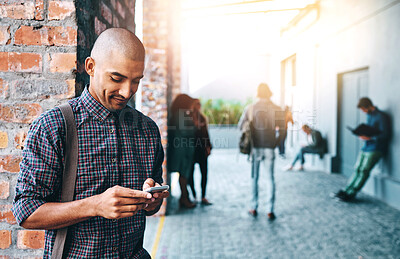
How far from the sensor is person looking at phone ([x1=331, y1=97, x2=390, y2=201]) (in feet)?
18.4

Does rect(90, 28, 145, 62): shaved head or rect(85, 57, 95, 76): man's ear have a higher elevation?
rect(90, 28, 145, 62): shaved head

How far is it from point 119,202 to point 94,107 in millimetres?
382

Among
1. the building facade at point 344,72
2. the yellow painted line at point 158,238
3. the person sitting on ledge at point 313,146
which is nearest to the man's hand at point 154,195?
the yellow painted line at point 158,238

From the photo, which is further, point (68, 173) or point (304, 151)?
point (304, 151)

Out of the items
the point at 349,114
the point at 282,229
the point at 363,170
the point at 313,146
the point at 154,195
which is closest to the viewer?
the point at 154,195

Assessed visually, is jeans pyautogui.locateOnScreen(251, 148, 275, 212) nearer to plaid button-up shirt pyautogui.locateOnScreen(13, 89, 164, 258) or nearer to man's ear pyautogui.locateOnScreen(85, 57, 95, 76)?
plaid button-up shirt pyautogui.locateOnScreen(13, 89, 164, 258)

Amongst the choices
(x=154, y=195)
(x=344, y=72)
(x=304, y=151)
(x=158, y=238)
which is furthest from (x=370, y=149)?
(x=154, y=195)

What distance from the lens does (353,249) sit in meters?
3.65

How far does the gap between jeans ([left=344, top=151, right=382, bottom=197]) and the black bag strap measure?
562 cm

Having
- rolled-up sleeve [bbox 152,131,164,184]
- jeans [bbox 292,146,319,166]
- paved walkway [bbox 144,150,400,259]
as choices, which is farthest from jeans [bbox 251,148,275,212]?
jeans [bbox 292,146,319,166]

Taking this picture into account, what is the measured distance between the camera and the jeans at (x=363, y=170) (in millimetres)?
5605

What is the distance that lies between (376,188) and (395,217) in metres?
1.26

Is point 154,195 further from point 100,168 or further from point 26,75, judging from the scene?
point 26,75

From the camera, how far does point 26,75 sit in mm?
1368
